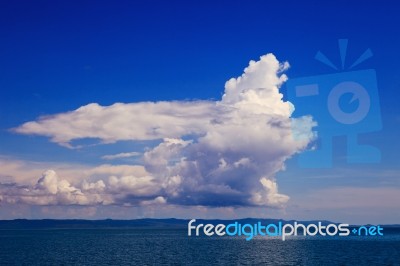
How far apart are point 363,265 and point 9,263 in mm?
100863

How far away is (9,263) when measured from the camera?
139000 mm

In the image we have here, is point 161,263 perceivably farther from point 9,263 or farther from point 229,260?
point 9,263

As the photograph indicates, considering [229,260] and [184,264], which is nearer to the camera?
[184,264]

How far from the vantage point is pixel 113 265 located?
424 ft

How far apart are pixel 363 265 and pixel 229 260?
37.3 meters

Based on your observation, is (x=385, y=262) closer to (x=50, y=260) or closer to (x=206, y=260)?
(x=206, y=260)

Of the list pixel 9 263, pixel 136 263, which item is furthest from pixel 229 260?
pixel 9 263

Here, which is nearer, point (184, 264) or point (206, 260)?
point (184, 264)

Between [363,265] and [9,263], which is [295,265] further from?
[9,263]

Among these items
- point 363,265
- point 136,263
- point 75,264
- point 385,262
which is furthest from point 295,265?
point 75,264

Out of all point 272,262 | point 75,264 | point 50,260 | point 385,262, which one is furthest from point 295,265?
point 50,260

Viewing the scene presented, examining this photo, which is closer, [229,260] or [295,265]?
[295,265]

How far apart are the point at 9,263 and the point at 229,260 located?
64.6 m

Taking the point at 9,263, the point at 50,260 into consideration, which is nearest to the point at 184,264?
the point at 50,260
